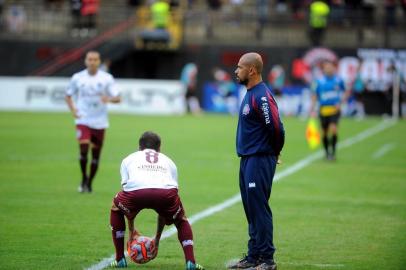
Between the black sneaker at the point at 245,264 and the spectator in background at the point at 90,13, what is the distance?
32232 mm

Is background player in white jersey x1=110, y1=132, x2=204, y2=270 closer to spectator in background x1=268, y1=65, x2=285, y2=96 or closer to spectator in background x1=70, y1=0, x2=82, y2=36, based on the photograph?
spectator in background x1=268, y1=65, x2=285, y2=96

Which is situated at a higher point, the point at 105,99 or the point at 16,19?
the point at 16,19

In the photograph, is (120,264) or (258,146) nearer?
(258,146)

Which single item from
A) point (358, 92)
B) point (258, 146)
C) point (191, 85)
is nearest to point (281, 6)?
point (358, 92)

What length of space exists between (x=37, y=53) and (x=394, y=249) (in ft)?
105

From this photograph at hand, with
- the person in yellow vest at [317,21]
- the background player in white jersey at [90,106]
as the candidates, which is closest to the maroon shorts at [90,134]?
the background player in white jersey at [90,106]

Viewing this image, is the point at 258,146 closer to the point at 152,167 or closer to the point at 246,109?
the point at 246,109

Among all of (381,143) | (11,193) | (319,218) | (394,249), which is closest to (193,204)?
(319,218)

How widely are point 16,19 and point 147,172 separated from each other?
33899mm

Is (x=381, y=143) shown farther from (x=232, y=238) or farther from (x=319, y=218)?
(x=232, y=238)

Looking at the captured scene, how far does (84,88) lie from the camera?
51.4ft

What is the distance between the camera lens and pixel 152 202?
8.97 m

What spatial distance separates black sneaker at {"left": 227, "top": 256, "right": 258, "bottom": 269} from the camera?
9.22m

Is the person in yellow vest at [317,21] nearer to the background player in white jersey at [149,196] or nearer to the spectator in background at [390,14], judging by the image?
the spectator in background at [390,14]
